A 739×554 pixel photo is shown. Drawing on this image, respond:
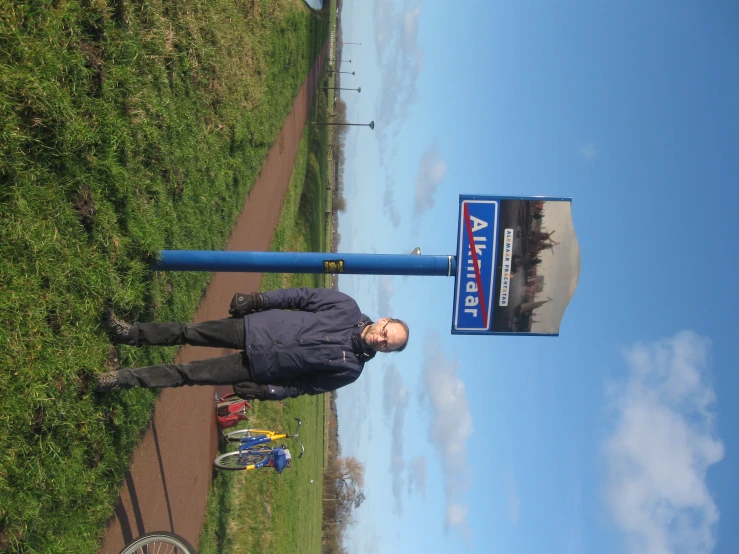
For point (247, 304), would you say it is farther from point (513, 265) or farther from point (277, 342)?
point (513, 265)

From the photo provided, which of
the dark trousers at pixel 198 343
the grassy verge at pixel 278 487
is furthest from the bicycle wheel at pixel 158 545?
the grassy verge at pixel 278 487

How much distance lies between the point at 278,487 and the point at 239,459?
5437mm

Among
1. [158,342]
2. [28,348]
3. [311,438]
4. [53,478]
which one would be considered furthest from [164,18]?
[311,438]

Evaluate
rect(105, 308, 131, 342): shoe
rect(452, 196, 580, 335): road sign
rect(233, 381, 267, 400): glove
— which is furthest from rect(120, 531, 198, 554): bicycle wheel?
rect(452, 196, 580, 335): road sign

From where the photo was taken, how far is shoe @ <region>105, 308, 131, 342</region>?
5668mm

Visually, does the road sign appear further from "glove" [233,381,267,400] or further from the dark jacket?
"glove" [233,381,267,400]

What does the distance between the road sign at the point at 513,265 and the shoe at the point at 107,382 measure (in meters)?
3.32

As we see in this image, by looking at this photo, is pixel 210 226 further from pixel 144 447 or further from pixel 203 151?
pixel 144 447

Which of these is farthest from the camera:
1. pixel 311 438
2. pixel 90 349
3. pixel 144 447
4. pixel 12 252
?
pixel 311 438

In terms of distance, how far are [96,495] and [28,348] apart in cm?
170

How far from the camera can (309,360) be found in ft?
18.6

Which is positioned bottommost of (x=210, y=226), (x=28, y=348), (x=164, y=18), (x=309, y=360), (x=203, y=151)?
(x=309, y=360)

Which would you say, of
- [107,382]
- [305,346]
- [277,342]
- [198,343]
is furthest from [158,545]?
[305,346]

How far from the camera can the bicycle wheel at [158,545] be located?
18.7 feet
